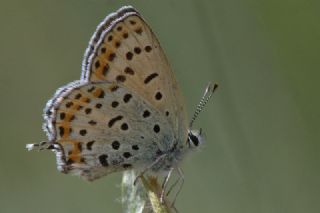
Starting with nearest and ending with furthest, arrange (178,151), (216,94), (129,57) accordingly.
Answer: (129,57)
(178,151)
(216,94)

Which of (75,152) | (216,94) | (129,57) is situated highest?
(129,57)

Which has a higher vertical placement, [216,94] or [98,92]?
[98,92]

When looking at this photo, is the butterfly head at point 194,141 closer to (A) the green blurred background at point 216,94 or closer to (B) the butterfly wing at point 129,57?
(B) the butterfly wing at point 129,57

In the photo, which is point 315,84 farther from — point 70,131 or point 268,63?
point 70,131

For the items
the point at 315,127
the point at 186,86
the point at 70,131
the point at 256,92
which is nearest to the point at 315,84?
the point at 315,127

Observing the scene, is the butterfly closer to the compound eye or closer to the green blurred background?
the compound eye

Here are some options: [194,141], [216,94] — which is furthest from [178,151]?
[216,94]

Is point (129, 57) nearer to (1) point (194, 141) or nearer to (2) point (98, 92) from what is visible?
(2) point (98, 92)
